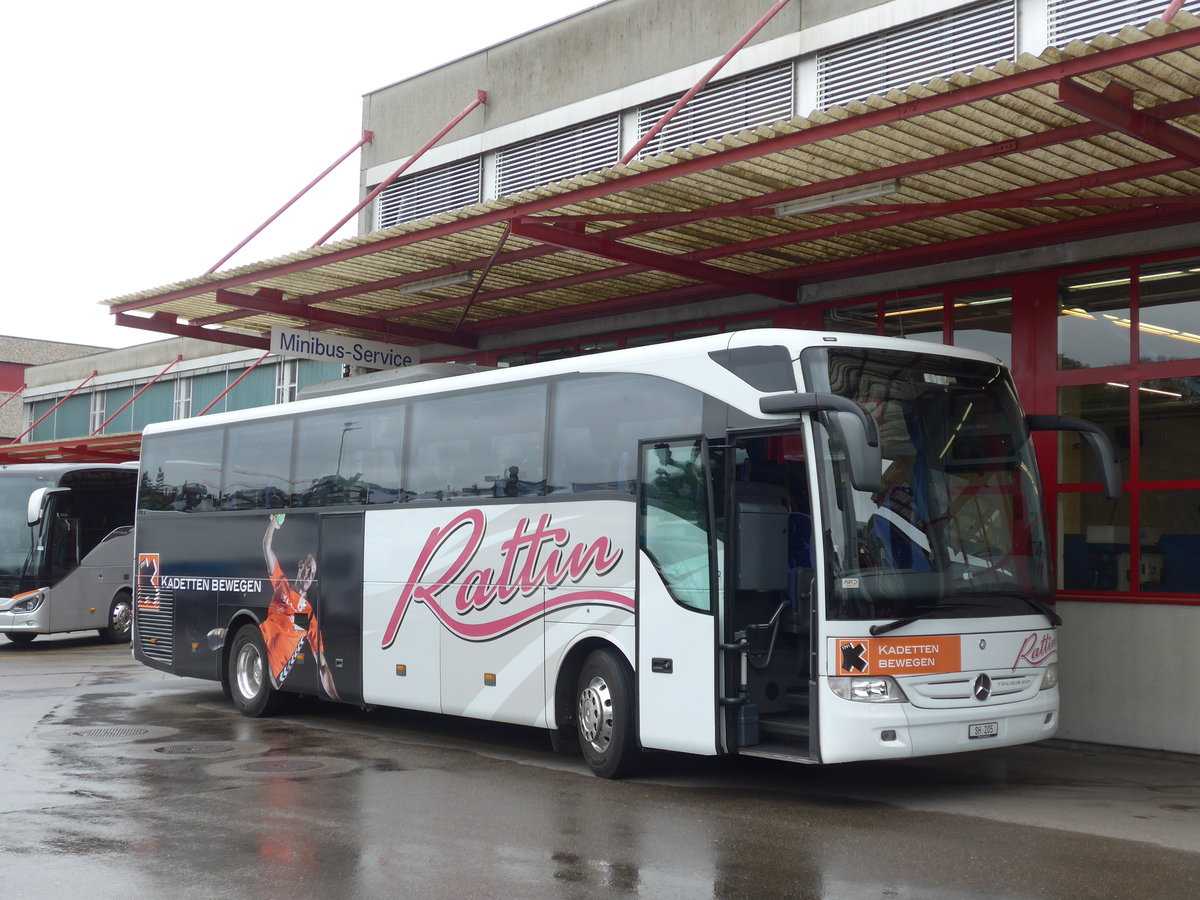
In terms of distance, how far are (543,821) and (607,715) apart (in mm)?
1878

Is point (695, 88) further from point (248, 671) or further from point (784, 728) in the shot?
point (248, 671)

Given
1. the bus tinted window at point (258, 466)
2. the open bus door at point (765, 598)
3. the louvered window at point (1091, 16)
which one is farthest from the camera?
the bus tinted window at point (258, 466)

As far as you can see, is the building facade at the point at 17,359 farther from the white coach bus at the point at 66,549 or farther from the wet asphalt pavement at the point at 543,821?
the wet asphalt pavement at the point at 543,821

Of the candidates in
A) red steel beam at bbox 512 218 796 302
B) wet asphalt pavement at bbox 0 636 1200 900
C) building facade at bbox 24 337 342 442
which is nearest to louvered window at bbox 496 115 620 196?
red steel beam at bbox 512 218 796 302

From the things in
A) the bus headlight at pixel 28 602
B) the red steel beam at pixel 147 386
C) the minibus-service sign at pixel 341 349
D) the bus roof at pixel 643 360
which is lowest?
the bus headlight at pixel 28 602

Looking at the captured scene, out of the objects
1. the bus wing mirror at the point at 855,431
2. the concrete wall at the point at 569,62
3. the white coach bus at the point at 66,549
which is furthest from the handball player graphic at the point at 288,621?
the white coach bus at the point at 66,549

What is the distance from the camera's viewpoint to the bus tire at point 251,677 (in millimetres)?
14875

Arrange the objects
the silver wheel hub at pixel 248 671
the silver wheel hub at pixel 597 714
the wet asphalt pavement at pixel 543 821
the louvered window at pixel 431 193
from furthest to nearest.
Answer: the louvered window at pixel 431 193, the silver wheel hub at pixel 248 671, the silver wheel hub at pixel 597 714, the wet asphalt pavement at pixel 543 821

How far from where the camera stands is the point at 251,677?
15.2 m

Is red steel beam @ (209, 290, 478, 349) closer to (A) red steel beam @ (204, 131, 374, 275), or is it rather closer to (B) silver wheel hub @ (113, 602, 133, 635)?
(A) red steel beam @ (204, 131, 374, 275)

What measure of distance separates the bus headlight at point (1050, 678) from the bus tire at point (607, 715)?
3.02 m

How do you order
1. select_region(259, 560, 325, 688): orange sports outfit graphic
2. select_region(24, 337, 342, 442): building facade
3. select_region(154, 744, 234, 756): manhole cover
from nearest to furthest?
select_region(154, 744, 234, 756): manhole cover < select_region(259, 560, 325, 688): orange sports outfit graphic < select_region(24, 337, 342, 442): building facade

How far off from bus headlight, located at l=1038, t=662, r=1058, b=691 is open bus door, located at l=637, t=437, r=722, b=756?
95.9 inches

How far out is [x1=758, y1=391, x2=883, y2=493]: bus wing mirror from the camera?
8.42 meters
